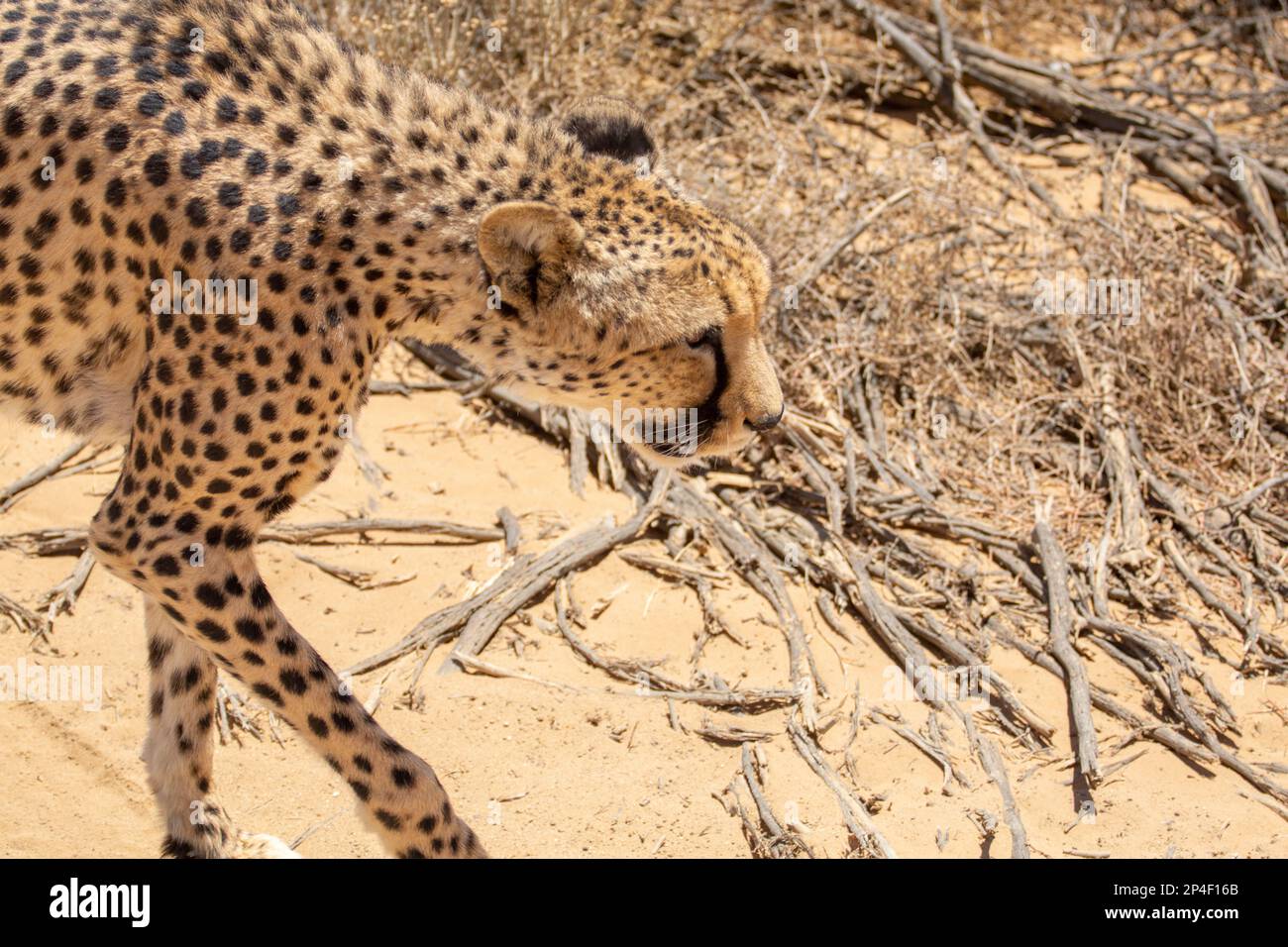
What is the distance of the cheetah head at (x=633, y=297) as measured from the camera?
322cm

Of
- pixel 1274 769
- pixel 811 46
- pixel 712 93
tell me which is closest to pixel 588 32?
pixel 712 93

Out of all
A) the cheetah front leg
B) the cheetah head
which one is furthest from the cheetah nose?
the cheetah front leg

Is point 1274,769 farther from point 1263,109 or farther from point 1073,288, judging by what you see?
point 1263,109

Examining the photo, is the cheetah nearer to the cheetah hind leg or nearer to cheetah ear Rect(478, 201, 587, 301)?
cheetah ear Rect(478, 201, 587, 301)

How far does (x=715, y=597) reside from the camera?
191 inches

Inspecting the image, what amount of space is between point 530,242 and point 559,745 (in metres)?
1.72

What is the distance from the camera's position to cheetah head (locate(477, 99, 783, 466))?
3.22m

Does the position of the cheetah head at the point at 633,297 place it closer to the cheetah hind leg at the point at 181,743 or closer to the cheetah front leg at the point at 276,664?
the cheetah front leg at the point at 276,664

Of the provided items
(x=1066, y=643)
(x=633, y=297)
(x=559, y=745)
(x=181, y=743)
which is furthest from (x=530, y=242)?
(x=1066, y=643)

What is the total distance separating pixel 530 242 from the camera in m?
3.15

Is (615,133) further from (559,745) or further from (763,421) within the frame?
(559,745)

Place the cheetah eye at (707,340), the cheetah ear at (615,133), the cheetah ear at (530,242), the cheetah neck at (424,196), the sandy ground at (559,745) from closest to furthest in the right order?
the cheetah ear at (530,242) < the cheetah neck at (424,196) < the cheetah eye at (707,340) < the cheetah ear at (615,133) < the sandy ground at (559,745)

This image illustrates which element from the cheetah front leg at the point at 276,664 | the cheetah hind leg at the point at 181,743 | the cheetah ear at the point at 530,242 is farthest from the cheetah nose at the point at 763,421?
the cheetah hind leg at the point at 181,743

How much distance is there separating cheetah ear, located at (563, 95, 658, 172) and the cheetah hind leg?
1.63 meters
